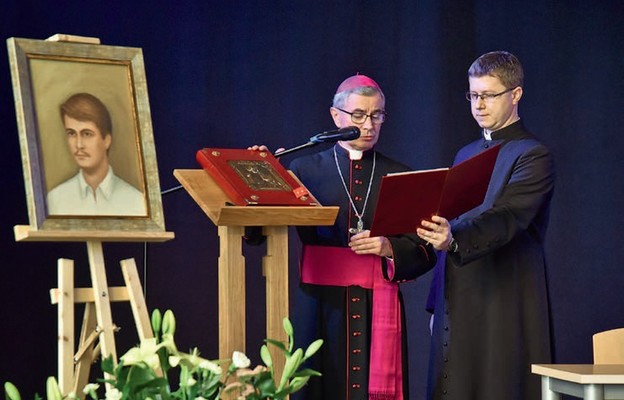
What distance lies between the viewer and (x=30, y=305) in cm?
474

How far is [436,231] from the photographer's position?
12.2ft

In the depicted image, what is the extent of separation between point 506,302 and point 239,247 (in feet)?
3.87

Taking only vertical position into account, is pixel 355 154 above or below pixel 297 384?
above

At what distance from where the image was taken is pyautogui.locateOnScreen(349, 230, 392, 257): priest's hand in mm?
3832

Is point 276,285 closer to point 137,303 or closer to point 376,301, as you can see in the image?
point 137,303

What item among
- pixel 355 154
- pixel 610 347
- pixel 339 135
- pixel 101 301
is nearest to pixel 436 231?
pixel 339 135

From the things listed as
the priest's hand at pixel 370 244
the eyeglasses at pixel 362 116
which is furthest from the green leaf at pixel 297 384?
the eyeglasses at pixel 362 116

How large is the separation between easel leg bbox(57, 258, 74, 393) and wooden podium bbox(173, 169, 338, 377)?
460 mm

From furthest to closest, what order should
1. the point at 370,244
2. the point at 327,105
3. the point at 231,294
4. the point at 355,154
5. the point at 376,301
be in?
the point at 327,105
the point at 355,154
the point at 376,301
the point at 370,244
the point at 231,294

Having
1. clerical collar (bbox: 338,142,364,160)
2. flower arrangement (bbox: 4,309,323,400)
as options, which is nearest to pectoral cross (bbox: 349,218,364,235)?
clerical collar (bbox: 338,142,364,160)

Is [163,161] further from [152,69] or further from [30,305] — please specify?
[30,305]

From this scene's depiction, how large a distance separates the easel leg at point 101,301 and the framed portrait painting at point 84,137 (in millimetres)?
108

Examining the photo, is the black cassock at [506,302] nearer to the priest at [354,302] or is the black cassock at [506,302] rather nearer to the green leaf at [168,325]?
the priest at [354,302]

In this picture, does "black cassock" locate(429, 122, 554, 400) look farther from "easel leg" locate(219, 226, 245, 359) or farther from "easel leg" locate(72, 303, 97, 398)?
"easel leg" locate(72, 303, 97, 398)
